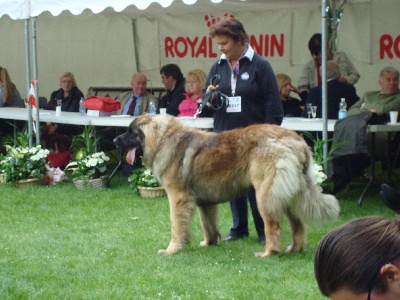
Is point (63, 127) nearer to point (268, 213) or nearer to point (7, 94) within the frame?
point (7, 94)

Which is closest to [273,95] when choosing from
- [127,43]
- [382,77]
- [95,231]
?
[95,231]

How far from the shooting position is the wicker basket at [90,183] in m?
9.68

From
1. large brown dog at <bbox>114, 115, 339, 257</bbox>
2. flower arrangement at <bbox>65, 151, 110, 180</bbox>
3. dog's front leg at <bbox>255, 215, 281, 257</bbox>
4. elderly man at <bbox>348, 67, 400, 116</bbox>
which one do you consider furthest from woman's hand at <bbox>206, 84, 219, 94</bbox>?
flower arrangement at <bbox>65, 151, 110, 180</bbox>

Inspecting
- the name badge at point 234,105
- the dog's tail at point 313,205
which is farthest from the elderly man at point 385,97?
the dog's tail at point 313,205

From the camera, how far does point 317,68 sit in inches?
427

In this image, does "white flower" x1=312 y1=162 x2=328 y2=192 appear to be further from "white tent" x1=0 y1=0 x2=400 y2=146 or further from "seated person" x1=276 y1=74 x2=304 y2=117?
"white tent" x1=0 y1=0 x2=400 y2=146

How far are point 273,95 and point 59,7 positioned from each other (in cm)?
383

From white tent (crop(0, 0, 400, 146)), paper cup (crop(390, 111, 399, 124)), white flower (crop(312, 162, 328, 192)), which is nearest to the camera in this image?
white flower (crop(312, 162, 328, 192))

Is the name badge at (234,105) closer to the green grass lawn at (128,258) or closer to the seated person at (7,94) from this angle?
the green grass lawn at (128,258)

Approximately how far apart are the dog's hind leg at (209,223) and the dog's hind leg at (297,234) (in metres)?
0.69

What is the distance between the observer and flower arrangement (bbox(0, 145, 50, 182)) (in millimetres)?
9951

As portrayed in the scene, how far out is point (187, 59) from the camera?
43.1 ft

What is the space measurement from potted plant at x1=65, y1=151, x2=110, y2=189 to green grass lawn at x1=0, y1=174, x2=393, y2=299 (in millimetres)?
831

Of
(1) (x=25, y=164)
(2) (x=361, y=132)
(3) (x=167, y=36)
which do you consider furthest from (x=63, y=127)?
(2) (x=361, y=132)
